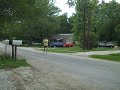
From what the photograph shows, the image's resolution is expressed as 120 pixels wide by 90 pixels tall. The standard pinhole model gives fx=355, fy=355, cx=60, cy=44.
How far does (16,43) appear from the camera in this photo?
21422mm

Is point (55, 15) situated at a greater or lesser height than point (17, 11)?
greater

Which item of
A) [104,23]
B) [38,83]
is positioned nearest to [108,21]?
[104,23]

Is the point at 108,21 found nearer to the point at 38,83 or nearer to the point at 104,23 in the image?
the point at 104,23

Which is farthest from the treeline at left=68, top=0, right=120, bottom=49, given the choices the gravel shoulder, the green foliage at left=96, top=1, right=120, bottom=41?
the gravel shoulder

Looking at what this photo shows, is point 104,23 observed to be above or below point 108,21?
below

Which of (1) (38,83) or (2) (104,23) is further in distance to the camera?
(2) (104,23)

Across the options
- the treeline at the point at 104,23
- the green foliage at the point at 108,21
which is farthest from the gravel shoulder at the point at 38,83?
the green foliage at the point at 108,21

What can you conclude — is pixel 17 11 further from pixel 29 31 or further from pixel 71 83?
pixel 29 31

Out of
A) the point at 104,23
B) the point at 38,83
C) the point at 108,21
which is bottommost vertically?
the point at 38,83

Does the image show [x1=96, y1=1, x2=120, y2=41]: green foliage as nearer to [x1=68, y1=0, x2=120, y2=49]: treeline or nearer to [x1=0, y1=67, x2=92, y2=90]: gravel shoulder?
[x1=68, y1=0, x2=120, y2=49]: treeline

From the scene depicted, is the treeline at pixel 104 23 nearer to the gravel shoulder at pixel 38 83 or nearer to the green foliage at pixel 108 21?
the green foliage at pixel 108 21

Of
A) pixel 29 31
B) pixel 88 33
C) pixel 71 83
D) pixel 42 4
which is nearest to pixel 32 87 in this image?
pixel 71 83

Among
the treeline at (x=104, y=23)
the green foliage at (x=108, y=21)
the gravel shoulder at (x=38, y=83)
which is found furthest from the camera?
the green foliage at (x=108, y=21)

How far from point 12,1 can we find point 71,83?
202 inches
